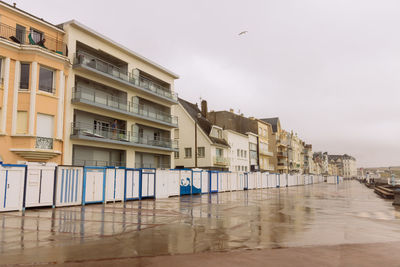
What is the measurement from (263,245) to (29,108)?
2197cm

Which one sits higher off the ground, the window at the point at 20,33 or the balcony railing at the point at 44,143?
the window at the point at 20,33

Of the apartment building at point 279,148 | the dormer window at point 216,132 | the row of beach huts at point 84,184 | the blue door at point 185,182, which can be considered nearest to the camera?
the row of beach huts at point 84,184

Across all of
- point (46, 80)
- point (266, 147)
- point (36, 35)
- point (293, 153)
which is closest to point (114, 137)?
point (46, 80)

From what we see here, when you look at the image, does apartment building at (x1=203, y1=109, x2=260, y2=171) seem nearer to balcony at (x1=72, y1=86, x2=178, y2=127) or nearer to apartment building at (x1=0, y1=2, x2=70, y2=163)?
balcony at (x1=72, y1=86, x2=178, y2=127)

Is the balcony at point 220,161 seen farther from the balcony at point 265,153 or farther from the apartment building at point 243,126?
the balcony at point 265,153

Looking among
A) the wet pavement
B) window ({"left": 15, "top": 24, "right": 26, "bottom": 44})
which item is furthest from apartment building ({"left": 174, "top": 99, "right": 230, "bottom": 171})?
the wet pavement

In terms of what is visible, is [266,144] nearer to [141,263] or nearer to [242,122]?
[242,122]

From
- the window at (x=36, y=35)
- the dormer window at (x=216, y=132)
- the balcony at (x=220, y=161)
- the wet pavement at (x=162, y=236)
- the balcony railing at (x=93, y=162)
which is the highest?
the window at (x=36, y=35)

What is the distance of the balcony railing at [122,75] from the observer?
28650 millimetres

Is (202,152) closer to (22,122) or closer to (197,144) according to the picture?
(197,144)

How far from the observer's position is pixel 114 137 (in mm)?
31906

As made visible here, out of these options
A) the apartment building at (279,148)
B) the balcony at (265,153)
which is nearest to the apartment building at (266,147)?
the balcony at (265,153)

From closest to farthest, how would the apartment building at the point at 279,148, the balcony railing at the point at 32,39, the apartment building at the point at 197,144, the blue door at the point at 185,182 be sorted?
the balcony railing at the point at 32,39 < the blue door at the point at 185,182 < the apartment building at the point at 197,144 < the apartment building at the point at 279,148

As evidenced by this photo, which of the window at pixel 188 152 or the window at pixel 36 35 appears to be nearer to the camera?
the window at pixel 36 35
